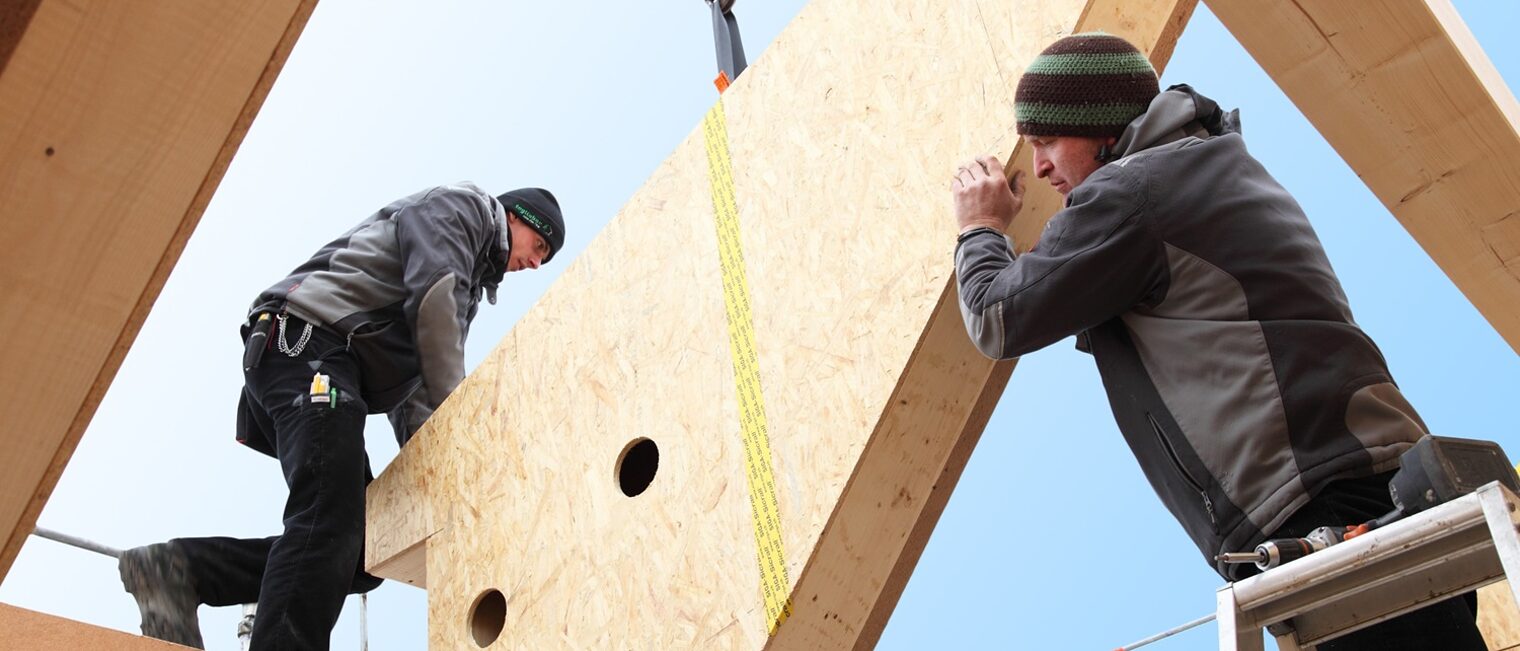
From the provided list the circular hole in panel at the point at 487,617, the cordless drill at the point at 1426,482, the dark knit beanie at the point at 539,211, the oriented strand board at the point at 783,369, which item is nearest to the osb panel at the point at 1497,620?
the oriented strand board at the point at 783,369

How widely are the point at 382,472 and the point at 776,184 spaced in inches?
61.3

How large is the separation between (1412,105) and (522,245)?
256 cm

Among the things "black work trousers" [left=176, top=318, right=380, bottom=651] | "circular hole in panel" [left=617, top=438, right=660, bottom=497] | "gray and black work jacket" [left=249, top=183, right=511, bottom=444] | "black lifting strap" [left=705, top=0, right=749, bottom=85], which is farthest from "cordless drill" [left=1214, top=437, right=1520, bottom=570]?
"black lifting strap" [left=705, top=0, right=749, bottom=85]

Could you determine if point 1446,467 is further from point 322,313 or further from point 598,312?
point 322,313

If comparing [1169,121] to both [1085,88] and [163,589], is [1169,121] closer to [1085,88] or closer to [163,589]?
[1085,88]

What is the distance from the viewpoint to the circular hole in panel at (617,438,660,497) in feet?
9.99

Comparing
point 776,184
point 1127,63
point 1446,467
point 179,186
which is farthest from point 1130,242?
point 179,186

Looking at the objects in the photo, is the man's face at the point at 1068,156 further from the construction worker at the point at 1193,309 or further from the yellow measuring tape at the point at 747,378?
the yellow measuring tape at the point at 747,378

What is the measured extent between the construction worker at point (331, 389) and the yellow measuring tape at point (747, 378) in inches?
40.6

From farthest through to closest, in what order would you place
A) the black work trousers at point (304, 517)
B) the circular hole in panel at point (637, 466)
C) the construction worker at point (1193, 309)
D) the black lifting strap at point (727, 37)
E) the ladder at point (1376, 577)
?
the black lifting strap at point (727, 37)
the black work trousers at point (304, 517)
the circular hole in panel at point (637, 466)
the construction worker at point (1193, 309)
the ladder at point (1376, 577)

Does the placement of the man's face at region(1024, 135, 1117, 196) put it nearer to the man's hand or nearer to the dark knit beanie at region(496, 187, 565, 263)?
the man's hand

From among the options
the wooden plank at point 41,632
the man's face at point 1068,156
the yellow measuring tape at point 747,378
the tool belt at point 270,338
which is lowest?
the tool belt at point 270,338

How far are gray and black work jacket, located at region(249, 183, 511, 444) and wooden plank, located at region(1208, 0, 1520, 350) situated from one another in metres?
2.12

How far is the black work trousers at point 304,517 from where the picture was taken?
3223 mm
